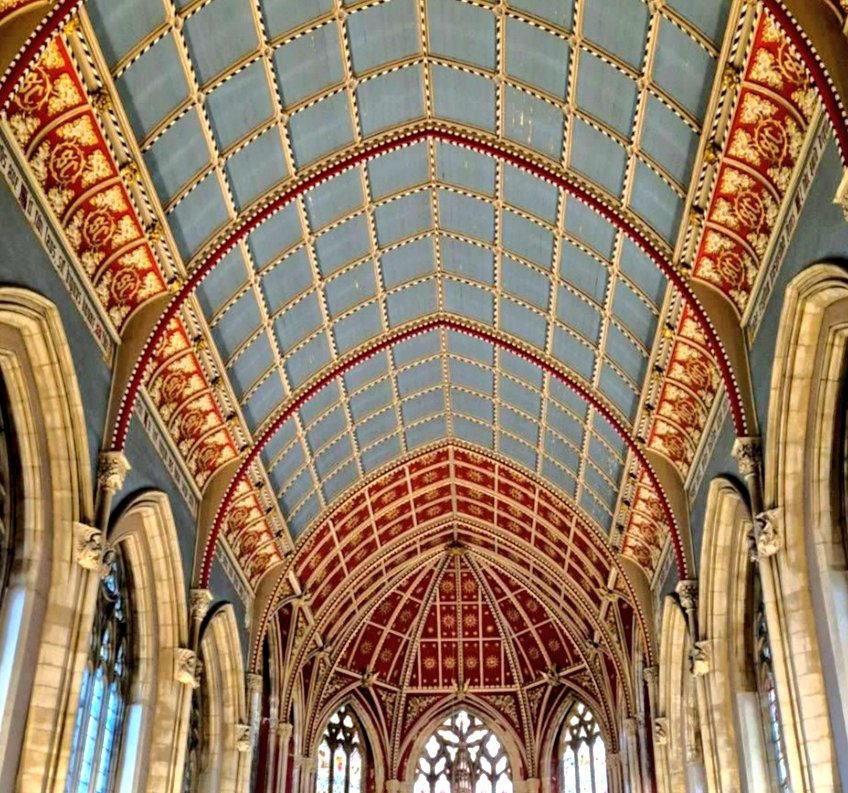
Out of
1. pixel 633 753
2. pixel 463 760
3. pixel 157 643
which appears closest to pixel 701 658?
pixel 157 643

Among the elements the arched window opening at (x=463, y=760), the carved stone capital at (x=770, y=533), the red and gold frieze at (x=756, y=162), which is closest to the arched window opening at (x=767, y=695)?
the carved stone capital at (x=770, y=533)

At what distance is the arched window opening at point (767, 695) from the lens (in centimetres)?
1833

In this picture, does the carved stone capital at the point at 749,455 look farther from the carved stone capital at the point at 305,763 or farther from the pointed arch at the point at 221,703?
the carved stone capital at the point at 305,763

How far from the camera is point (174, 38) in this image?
1570 centimetres

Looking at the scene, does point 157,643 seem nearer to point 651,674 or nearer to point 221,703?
→ point 221,703

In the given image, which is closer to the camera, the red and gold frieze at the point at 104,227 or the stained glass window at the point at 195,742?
the red and gold frieze at the point at 104,227

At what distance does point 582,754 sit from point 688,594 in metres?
15.7

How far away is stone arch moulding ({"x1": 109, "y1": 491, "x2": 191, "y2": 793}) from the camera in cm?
1981

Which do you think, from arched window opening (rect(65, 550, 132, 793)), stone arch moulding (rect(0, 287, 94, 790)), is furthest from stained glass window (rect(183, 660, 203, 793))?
stone arch moulding (rect(0, 287, 94, 790))

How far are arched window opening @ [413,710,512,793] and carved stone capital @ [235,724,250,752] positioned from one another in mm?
12145

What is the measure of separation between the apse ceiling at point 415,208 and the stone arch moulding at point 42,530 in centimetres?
144

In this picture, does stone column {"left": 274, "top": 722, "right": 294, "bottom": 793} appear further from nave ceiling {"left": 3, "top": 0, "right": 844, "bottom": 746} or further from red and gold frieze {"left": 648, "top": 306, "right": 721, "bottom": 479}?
red and gold frieze {"left": 648, "top": 306, "right": 721, "bottom": 479}

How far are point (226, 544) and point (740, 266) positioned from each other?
1309 cm

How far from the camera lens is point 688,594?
20.9 meters
